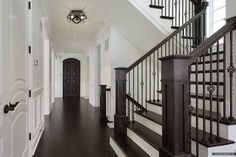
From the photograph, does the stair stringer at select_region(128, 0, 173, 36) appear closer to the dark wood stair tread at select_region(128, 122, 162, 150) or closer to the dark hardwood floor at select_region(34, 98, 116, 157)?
the dark wood stair tread at select_region(128, 122, 162, 150)

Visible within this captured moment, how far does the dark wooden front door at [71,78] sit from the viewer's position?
1252cm

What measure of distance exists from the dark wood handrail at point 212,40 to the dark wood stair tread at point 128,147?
1.37m

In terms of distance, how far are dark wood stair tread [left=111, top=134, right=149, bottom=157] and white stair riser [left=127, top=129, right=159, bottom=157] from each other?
0.14 feet

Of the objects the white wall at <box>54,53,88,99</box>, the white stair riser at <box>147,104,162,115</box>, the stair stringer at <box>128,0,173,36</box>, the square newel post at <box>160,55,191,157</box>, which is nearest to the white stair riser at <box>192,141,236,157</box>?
the square newel post at <box>160,55,191,157</box>

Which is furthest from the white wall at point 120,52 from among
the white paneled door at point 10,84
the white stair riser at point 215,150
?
the white stair riser at point 215,150

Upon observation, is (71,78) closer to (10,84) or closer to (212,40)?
(10,84)

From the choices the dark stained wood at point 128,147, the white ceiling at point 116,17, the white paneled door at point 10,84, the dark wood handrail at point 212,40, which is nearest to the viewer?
the white paneled door at point 10,84

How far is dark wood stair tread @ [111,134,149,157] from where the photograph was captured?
249 centimetres

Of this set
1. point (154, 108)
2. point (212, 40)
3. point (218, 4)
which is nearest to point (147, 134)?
point (154, 108)

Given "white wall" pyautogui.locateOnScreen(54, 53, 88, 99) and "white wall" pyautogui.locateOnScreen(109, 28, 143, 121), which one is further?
"white wall" pyautogui.locateOnScreen(54, 53, 88, 99)

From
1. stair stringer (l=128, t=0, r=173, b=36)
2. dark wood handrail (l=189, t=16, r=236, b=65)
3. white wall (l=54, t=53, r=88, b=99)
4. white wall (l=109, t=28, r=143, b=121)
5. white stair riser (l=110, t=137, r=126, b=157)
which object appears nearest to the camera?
dark wood handrail (l=189, t=16, r=236, b=65)

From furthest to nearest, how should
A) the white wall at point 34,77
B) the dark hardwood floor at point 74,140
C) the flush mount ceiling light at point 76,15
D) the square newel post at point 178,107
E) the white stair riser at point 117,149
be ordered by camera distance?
the flush mount ceiling light at point 76,15
the dark hardwood floor at point 74,140
the white wall at point 34,77
the white stair riser at point 117,149
the square newel post at point 178,107

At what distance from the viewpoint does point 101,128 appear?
15.3ft

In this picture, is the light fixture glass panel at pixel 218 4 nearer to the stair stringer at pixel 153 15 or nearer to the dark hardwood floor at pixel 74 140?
the stair stringer at pixel 153 15
